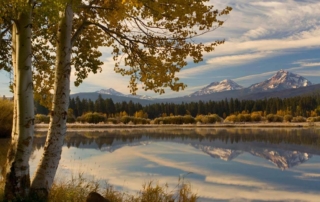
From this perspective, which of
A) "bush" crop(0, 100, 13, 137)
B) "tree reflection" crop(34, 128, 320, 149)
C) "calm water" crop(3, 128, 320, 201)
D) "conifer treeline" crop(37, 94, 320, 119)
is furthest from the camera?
"conifer treeline" crop(37, 94, 320, 119)

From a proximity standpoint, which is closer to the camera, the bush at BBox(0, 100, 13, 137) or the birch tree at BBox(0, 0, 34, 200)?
the birch tree at BBox(0, 0, 34, 200)

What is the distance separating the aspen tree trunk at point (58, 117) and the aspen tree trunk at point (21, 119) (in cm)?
31

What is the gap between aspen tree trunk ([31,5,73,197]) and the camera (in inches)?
289

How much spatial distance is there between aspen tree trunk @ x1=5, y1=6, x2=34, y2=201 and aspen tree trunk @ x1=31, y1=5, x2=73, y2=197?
306mm

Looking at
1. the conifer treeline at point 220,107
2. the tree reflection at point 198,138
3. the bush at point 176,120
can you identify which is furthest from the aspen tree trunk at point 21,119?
the conifer treeline at point 220,107

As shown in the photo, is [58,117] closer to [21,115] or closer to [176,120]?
[21,115]

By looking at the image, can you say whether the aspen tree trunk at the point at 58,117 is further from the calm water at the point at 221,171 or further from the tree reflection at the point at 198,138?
the tree reflection at the point at 198,138

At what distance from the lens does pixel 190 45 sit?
916 cm

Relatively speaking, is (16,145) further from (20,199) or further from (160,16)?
(160,16)

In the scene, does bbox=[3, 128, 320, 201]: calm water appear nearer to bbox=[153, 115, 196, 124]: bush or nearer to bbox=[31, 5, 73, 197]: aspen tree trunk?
bbox=[31, 5, 73, 197]: aspen tree trunk

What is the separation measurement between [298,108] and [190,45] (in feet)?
348

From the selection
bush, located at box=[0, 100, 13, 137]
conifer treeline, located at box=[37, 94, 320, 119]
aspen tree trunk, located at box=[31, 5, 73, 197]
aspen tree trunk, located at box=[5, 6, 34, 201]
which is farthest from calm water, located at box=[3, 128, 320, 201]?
conifer treeline, located at box=[37, 94, 320, 119]

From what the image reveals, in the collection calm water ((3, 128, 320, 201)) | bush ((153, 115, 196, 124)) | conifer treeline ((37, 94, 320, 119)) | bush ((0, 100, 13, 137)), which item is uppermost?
conifer treeline ((37, 94, 320, 119))

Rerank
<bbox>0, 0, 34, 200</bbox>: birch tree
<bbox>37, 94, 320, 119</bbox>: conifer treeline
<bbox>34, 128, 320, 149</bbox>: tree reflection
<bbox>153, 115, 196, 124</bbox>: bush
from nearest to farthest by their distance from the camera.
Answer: <bbox>0, 0, 34, 200</bbox>: birch tree → <bbox>34, 128, 320, 149</bbox>: tree reflection → <bbox>153, 115, 196, 124</bbox>: bush → <bbox>37, 94, 320, 119</bbox>: conifer treeline
